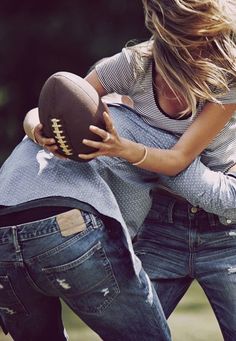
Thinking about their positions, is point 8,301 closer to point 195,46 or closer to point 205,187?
point 205,187

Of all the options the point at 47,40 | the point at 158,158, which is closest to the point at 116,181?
the point at 158,158

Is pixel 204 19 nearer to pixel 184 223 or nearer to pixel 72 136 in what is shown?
pixel 72 136

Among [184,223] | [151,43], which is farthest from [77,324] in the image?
[151,43]

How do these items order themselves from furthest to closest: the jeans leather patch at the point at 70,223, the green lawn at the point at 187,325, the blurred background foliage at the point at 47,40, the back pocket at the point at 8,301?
1. the blurred background foliage at the point at 47,40
2. the green lawn at the point at 187,325
3. the back pocket at the point at 8,301
4. the jeans leather patch at the point at 70,223

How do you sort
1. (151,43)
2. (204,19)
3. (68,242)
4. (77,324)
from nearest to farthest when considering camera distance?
1. (68,242)
2. (204,19)
3. (151,43)
4. (77,324)

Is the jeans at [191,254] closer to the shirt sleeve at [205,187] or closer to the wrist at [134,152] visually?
the shirt sleeve at [205,187]

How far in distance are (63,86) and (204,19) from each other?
50 cm

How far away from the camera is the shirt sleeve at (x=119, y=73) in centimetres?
313

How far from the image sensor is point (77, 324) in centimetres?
536

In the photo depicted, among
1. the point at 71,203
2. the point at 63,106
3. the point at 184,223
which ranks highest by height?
the point at 63,106

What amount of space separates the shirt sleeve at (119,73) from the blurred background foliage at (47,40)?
648 cm

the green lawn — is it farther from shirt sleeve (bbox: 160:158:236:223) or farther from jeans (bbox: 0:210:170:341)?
jeans (bbox: 0:210:170:341)

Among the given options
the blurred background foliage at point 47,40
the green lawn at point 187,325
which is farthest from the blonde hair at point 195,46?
the blurred background foliage at point 47,40

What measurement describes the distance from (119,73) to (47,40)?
7.01 meters
